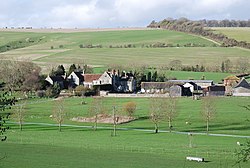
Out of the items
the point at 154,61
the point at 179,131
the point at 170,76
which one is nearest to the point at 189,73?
the point at 170,76

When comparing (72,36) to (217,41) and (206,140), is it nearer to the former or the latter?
(217,41)

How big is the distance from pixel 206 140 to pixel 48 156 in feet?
54.4

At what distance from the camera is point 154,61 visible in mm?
117625

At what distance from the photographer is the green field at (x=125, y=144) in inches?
1254

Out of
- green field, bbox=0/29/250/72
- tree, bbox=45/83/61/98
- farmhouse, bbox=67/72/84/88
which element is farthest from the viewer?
green field, bbox=0/29/250/72

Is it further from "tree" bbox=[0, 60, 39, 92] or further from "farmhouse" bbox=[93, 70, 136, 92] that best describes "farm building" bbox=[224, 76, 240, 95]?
"tree" bbox=[0, 60, 39, 92]

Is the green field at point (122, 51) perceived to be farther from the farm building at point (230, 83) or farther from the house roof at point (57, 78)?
the farm building at point (230, 83)

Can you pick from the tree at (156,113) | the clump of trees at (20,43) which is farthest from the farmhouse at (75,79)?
the tree at (156,113)

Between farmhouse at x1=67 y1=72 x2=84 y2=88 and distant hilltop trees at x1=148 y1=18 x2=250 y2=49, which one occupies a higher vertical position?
distant hilltop trees at x1=148 y1=18 x2=250 y2=49

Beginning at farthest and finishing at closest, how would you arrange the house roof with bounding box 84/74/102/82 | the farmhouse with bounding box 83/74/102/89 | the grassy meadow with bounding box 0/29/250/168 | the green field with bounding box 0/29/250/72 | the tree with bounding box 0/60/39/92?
the green field with bounding box 0/29/250/72, the house roof with bounding box 84/74/102/82, the farmhouse with bounding box 83/74/102/89, the tree with bounding box 0/60/39/92, the grassy meadow with bounding box 0/29/250/168

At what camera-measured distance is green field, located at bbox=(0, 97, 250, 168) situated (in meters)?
31.9

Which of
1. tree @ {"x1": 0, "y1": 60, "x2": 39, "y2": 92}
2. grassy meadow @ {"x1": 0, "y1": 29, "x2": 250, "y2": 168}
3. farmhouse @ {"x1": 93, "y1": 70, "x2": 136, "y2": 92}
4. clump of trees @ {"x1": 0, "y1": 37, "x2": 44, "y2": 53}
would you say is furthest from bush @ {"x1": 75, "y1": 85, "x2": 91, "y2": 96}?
clump of trees @ {"x1": 0, "y1": 37, "x2": 44, "y2": 53}

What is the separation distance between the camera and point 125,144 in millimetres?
41688

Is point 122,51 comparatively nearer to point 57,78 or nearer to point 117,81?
point 117,81
